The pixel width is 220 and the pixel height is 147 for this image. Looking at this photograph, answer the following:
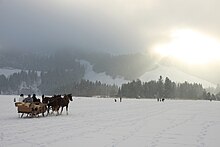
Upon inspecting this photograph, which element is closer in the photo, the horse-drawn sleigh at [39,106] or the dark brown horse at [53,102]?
the horse-drawn sleigh at [39,106]

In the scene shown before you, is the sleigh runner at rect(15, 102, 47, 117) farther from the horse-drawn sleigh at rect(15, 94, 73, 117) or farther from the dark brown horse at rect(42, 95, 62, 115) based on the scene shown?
the dark brown horse at rect(42, 95, 62, 115)

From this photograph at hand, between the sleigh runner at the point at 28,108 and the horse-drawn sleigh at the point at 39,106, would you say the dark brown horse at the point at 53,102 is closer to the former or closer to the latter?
→ the horse-drawn sleigh at the point at 39,106

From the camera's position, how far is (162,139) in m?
14.6

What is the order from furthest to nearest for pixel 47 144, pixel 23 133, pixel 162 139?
1. pixel 23 133
2. pixel 162 139
3. pixel 47 144

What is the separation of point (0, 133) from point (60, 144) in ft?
14.1

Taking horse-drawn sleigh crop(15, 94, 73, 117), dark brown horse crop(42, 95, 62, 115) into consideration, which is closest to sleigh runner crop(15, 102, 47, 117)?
horse-drawn sleigh crop(15, 94, 73, 117)

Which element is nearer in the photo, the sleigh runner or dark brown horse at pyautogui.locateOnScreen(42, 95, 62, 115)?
the sleigh runner

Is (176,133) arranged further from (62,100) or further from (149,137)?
(62,100)

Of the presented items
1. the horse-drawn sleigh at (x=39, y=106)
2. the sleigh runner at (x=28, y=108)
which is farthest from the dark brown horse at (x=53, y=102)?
the sleigh runner at (x=28, y=108)

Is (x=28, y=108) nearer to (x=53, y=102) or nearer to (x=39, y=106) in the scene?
(x=39, y=106)

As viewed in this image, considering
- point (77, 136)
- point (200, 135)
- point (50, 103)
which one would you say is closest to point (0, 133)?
point (77, 136)

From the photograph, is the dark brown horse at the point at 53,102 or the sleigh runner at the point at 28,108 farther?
the dark brown horse at the point at 53,102

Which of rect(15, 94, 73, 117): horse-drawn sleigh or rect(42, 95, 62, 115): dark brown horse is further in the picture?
rect(42, 95, 62, 115): dark brown horse

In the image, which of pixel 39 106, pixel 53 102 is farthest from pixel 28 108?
pixel 53 102
